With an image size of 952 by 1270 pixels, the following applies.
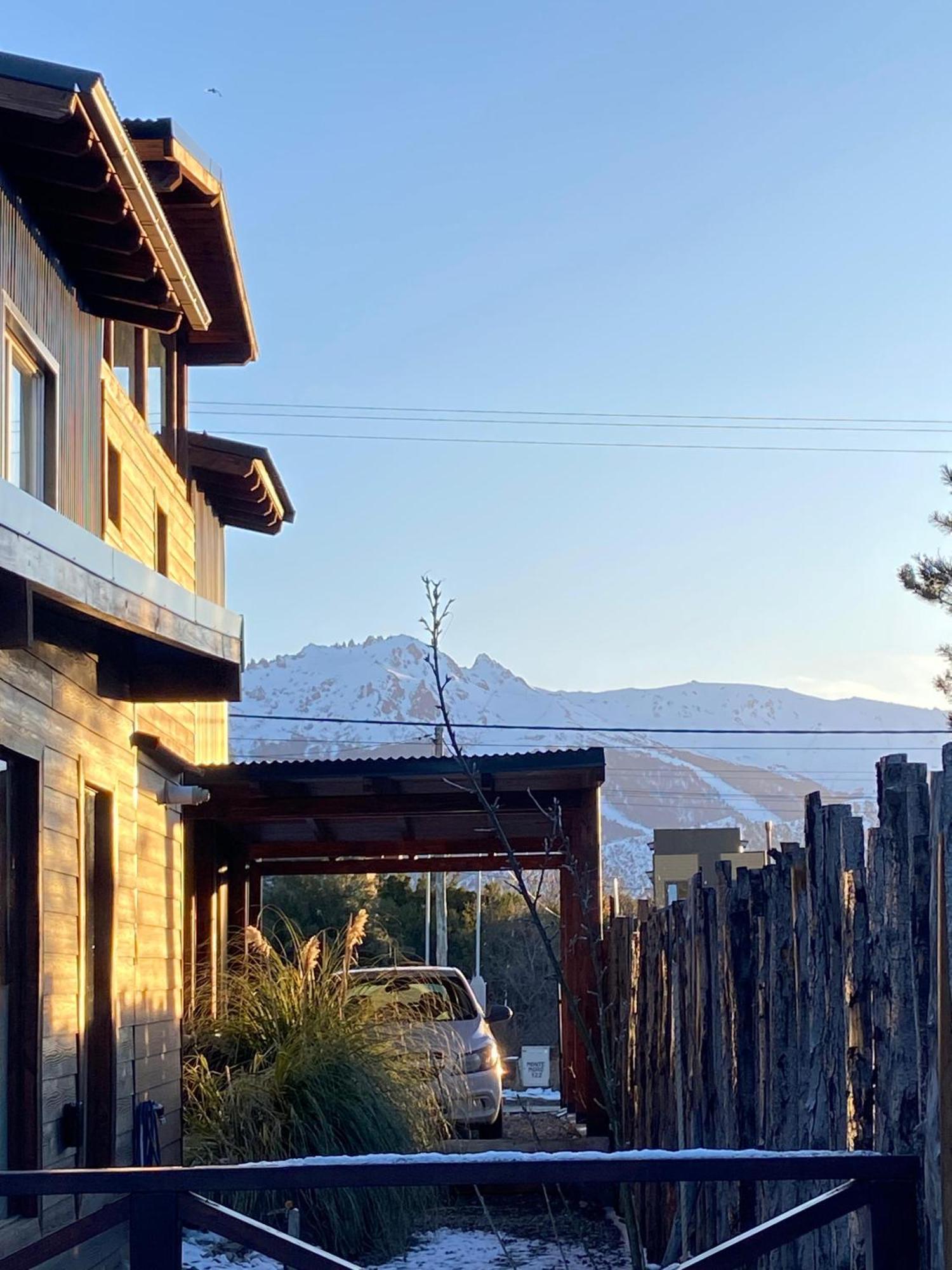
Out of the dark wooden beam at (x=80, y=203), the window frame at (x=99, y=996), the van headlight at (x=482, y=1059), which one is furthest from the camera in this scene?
the van headlight at (x=482, y=1059)

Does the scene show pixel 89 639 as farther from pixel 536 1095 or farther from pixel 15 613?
pixel 536 1095

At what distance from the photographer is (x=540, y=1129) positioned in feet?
46.8

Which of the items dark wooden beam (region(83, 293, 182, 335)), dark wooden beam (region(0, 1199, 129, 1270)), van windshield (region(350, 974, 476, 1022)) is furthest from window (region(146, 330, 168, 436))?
dark wooden beam (region(0, 1199, 129, 1270))

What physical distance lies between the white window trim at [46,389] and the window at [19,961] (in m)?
1.53

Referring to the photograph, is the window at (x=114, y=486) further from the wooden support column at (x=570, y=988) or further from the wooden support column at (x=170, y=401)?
the wooden support column at (x=570, y=988)

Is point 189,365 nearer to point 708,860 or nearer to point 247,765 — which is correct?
point 247,765

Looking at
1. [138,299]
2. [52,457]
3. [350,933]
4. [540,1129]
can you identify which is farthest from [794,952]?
[540,1129]

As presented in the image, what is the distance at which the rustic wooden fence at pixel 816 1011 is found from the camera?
3.48m

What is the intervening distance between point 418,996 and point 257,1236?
868cm

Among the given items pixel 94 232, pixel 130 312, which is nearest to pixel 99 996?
pixel 130 312

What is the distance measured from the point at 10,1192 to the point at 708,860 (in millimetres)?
19087

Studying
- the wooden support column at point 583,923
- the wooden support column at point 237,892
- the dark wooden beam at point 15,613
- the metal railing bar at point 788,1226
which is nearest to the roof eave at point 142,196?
the dark wooden beam at point 15,613

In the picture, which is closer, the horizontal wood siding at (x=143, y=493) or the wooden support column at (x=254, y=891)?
the horizontal wood siding at (x=143, y=493)

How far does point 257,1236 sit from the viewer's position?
136 inches
